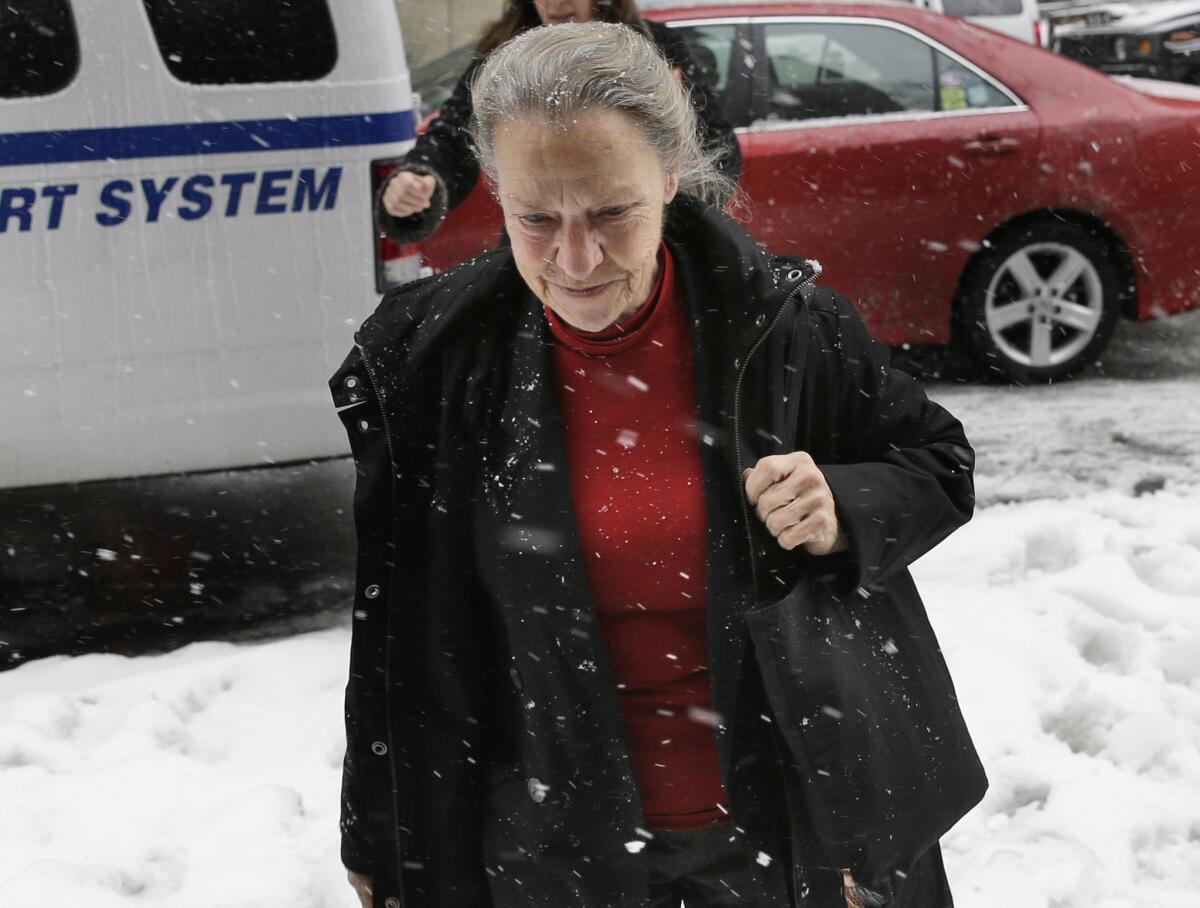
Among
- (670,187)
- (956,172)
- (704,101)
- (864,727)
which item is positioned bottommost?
(956,172)

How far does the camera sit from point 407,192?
132 inches

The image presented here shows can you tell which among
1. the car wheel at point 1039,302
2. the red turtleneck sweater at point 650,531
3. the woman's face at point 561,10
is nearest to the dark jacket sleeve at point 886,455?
the red turtleneck sweater at point 650,531

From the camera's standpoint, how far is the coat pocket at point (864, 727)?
163 centimetres

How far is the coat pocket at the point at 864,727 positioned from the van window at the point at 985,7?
12.8 m

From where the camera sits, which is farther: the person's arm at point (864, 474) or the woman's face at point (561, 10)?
the woman's face at point (561, 10)

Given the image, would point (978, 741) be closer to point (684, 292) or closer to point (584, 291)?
point (684, 292)

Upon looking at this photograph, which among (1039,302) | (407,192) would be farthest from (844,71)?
(407,192)

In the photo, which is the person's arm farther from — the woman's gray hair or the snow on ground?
the snow on ground

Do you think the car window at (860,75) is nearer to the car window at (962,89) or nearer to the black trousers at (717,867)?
the car window at (962,89)

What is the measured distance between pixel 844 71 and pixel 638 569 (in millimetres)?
4889

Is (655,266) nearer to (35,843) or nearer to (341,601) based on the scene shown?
(35,843)

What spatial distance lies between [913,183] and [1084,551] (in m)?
2.03

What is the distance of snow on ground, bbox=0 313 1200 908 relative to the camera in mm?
3172

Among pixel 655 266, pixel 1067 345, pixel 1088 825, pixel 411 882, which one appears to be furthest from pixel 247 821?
pixel 1067 345
